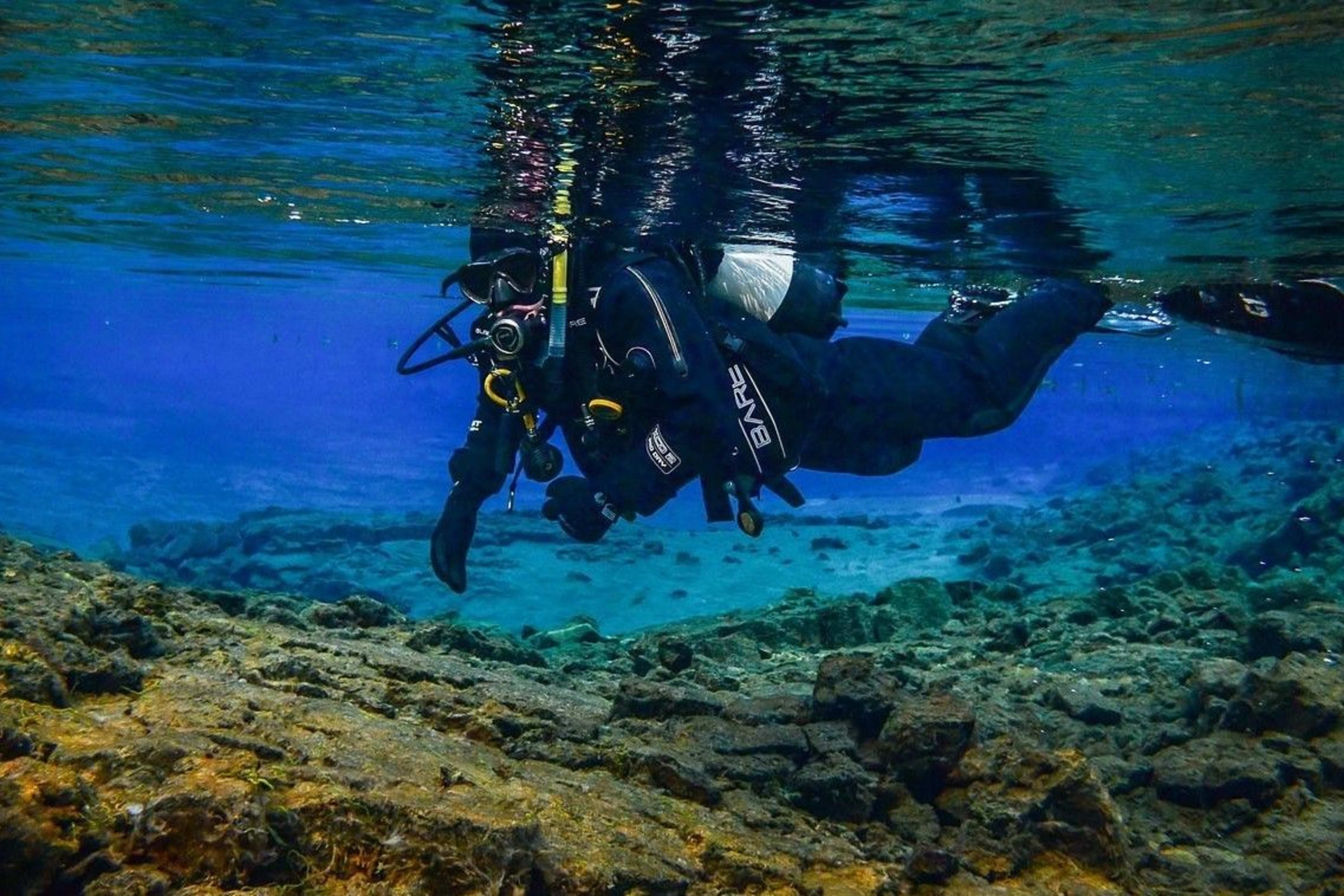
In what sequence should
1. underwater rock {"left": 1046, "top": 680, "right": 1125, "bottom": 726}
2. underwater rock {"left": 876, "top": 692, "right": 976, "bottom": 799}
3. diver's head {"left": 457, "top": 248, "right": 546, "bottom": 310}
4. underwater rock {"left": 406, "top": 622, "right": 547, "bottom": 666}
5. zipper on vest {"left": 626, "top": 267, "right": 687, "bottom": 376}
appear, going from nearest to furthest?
underwater rock {"left": 876, "top": 692, "right": 976, "bottom": 799}
zipper on vest {"left": 626, "top": 267, "right": 687, "bottom": 376}
underwater rock {"left": 1046, "top": 680, "right": 1125, "bottom": 726}
diver's head {"left": 457, "top": 248, "right": 546, "bottom": 310}
underwater rock {"left": 406, "top": 622, "right": 547, "bottom": 666}

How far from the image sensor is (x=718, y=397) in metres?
6.50

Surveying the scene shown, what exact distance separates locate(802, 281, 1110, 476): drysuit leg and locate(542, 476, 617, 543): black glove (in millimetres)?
2220

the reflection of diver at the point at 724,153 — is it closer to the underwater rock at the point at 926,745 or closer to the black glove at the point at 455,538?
the black glove at the point at 455,538

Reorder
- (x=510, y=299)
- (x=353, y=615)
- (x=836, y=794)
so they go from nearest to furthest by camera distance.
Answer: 1. (x=836, y=794)
2. (x=510, y=299)
3. (x=353, y=615)

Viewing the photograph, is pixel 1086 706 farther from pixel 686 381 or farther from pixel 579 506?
pixel 579 506

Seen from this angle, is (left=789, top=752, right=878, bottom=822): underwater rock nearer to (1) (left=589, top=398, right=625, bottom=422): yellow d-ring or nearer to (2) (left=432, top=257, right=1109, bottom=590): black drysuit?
(2) (left=432, top=257, right=1109, bottom=590): black drysuit

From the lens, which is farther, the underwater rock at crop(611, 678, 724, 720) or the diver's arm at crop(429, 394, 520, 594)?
the diver's arm at crop(429, 394, 520, 594)

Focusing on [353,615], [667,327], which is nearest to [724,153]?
[667,327]

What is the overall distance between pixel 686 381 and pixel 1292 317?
27.0 ft

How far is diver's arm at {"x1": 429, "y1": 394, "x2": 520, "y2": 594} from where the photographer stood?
23.9ft

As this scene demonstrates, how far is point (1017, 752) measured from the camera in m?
4.85

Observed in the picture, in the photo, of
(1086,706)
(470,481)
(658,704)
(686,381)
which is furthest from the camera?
(470,481)

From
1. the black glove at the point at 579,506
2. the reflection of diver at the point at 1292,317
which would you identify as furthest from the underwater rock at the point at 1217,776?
the reflection of diver at the point at 1292,317

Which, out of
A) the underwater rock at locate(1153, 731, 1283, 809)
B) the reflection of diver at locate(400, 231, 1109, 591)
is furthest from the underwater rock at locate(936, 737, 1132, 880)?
the reflection of diver at locate(400, 231, 1109, 591)
